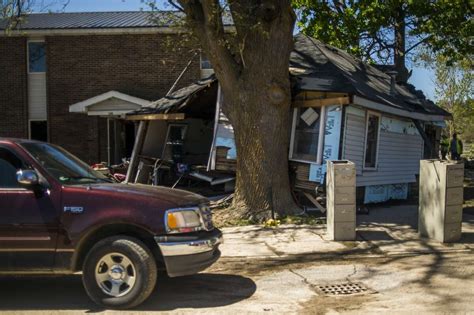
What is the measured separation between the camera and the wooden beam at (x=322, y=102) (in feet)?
37.7

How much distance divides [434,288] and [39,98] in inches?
702

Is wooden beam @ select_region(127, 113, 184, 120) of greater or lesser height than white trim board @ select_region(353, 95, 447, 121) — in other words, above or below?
below

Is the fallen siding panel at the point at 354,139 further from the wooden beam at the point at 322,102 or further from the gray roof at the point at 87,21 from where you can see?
the gray roof at the point at 87,21

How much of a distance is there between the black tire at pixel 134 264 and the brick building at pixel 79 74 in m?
14.0

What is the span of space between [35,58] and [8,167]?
16.3 m

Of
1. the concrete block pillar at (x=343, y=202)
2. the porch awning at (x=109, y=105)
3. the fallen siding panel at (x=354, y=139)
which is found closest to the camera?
the concrete block pillar at (x=343, y=202)

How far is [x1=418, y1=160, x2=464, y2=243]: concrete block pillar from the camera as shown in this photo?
867cm

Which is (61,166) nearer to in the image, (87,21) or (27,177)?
(27,177)

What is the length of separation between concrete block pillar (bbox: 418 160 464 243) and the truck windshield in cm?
523

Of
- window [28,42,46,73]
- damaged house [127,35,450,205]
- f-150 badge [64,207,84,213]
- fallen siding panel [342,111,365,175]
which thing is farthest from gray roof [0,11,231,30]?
f-150 badge [64,207,84,213]

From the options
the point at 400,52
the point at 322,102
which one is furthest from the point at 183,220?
the point at 400,52

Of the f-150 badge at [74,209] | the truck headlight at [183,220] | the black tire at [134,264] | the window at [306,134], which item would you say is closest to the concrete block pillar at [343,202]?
the window at [306,134]

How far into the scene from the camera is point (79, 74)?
2027 centimetres

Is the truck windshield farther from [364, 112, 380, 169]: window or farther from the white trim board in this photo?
[364, 112, 380, 169]: window
